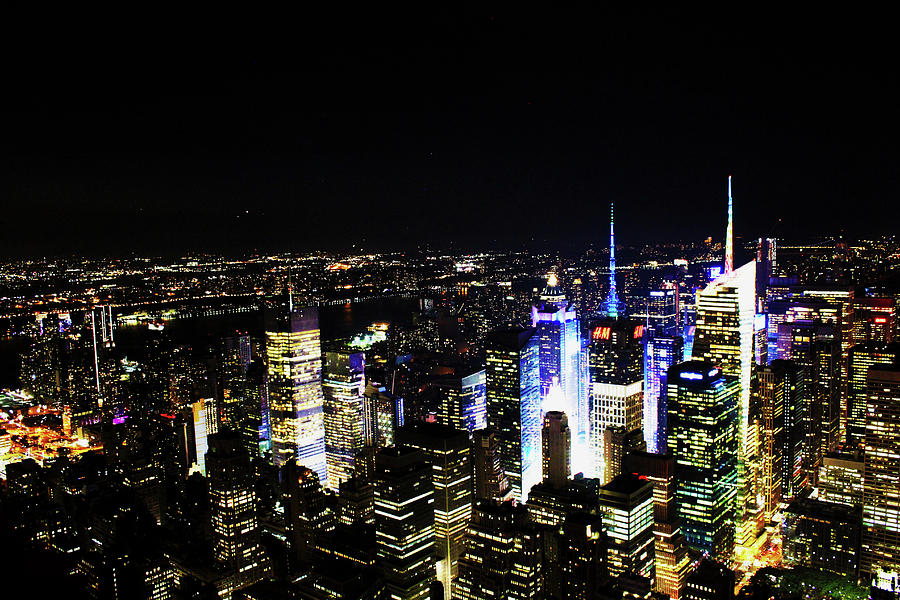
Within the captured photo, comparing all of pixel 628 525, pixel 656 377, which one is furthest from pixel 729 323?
pixel 628 525

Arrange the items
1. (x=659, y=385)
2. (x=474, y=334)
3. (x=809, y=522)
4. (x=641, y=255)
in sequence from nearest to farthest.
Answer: (x=809, y=522) < (x=641, y=255) < (x=659, y=385) < (x=474, y=334)

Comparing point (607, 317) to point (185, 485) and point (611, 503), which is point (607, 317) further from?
point (185, 485)

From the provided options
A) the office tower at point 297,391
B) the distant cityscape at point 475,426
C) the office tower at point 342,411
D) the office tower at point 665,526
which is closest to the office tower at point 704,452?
the distant cityscape at point 475,426

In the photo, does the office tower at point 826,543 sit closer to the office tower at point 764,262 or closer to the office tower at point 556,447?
the office tower at point 556,447

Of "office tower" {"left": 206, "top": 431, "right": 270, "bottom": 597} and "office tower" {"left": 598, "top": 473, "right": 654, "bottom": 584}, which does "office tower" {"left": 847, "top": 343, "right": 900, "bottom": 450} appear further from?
"office tower" {"left": 206, "top": 431, "right": 270, "bottom": 597}

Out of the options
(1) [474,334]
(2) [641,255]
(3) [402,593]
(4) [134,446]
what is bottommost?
(3) [402,593]

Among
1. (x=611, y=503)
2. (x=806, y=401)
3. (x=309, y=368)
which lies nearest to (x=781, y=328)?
(x=806, y=401)
